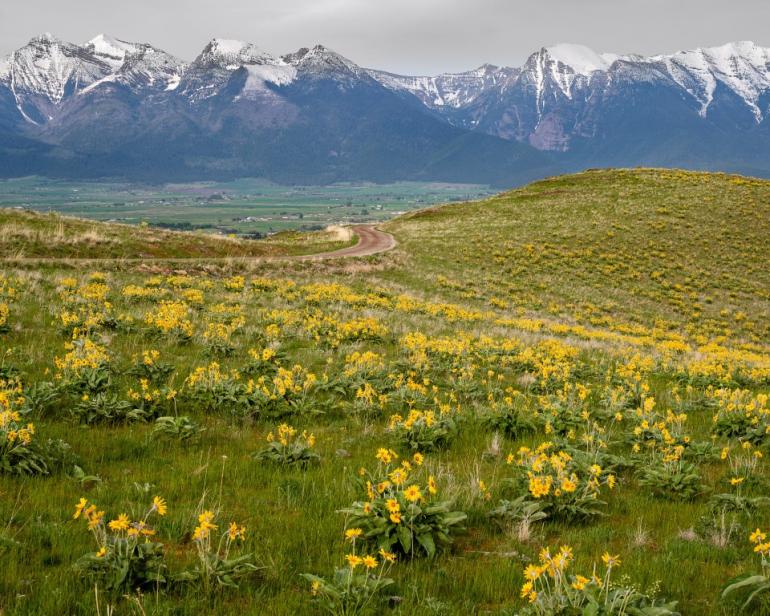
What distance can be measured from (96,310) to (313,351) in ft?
18.0

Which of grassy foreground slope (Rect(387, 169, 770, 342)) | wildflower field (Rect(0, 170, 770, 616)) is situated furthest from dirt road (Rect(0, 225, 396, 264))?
wildflower field (Rect(0, 170, 770, 616))

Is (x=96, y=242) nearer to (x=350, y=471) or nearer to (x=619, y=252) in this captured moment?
(x=350, y=471)

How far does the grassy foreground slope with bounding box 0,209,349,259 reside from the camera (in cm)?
2645

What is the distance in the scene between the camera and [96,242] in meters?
29.1

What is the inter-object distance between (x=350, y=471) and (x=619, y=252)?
155 ft

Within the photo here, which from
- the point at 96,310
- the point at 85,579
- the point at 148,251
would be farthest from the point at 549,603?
the point at 148,251

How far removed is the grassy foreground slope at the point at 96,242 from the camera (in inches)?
1041

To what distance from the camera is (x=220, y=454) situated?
6.59 metres

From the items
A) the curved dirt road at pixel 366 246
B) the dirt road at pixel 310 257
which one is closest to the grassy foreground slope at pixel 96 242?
the dirt road at pixel 310 257

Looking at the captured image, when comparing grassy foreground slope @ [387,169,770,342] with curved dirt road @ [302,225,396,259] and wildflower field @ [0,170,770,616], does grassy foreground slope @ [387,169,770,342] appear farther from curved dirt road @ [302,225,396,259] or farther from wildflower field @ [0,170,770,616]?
wildflower field @ [0,170,770,616]

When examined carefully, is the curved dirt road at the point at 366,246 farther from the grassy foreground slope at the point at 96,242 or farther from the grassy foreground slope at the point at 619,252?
the grassy foreground slope at the point at 96,242

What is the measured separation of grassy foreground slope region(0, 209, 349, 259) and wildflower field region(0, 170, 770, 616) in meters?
11.6

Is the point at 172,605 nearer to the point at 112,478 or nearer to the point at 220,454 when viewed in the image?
the point at 112,478

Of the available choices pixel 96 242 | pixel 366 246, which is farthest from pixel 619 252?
pixel 96 242
